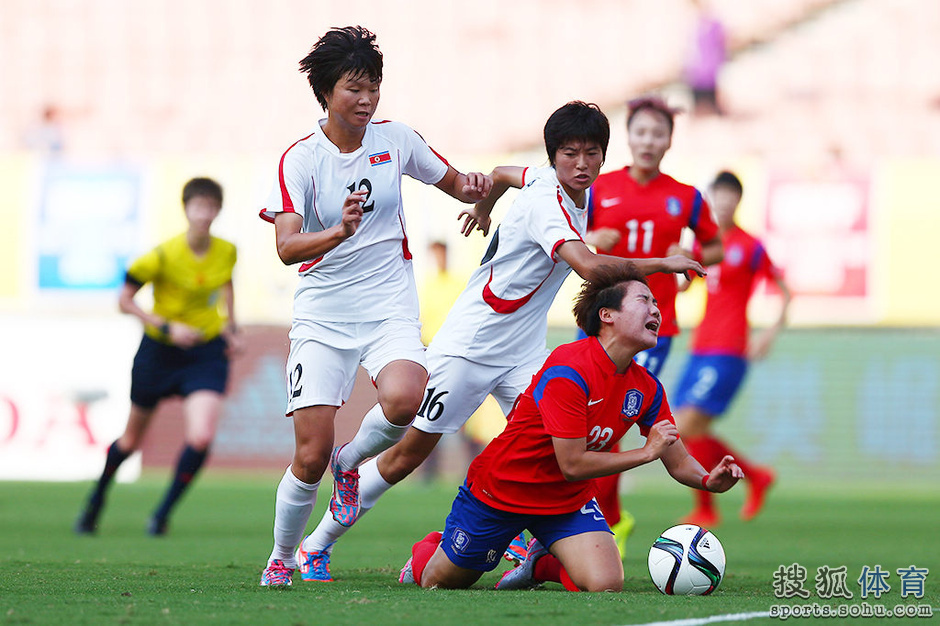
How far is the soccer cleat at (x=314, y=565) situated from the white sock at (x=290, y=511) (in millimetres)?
179

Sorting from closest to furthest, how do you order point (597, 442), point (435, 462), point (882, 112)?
1. point (597, 442)
2. point (435, 462)
3. point (882, 112)

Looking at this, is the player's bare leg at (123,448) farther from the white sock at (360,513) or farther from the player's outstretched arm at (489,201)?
the player's outstretched arm at (489,201)

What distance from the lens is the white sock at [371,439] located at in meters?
5.61

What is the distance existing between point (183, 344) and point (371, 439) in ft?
10.8

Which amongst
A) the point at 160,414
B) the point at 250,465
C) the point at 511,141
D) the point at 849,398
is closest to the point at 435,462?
the point at 250,465

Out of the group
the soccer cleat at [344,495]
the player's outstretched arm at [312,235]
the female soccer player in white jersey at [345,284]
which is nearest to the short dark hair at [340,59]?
the female soccer player in white jersey at [345,284]

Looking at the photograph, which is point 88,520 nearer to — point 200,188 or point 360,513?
point 200,188

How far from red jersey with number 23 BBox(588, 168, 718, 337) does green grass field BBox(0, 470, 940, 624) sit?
1.46 m

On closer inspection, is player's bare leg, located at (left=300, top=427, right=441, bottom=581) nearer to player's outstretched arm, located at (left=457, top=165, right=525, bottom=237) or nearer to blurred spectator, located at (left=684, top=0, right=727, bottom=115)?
player's outstretched arm, located at (left=457, top=165, right=525, bottom=237)

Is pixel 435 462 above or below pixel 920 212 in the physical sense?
below

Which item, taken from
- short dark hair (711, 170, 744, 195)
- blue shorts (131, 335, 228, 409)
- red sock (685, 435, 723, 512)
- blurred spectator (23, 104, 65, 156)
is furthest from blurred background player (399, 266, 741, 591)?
blurred spectator (23, 104, 65, 156)

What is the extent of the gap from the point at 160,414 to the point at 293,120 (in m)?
5.36

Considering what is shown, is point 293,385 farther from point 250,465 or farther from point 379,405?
point 250,465

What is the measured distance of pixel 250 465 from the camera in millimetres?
15633
